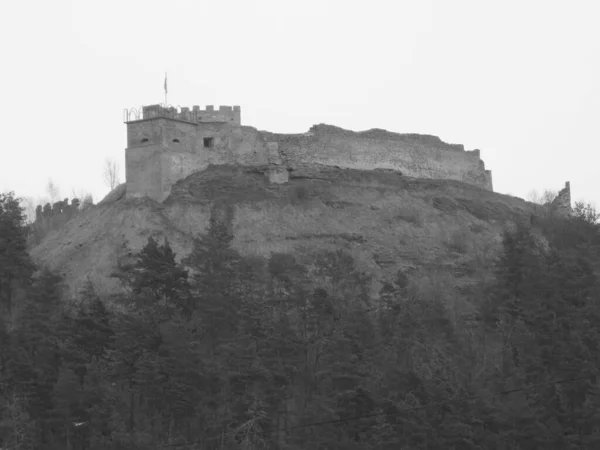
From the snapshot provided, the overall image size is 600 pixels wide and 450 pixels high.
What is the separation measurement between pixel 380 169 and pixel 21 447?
24.9 m

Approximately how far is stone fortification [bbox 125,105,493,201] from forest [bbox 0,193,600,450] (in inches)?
197

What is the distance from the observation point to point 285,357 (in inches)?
1703

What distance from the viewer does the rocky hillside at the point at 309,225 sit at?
50094 mm

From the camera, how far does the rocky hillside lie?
5009 centimetres

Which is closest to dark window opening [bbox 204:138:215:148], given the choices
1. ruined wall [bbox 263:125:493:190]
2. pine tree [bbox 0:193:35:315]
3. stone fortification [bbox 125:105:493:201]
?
stone fortification [bbox 125:105:493:201]

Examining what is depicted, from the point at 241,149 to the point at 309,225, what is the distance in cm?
443

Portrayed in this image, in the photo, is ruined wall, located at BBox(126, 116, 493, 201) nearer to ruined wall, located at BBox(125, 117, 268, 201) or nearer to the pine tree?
ruined wall, located at BBox(125, 117, 268, 201)

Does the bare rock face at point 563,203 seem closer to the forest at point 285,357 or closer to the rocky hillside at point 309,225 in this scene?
the rocky hillside at point 309,225

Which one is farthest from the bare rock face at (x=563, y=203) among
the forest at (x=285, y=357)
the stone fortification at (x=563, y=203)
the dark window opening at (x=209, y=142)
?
the dark window opening at (x=209, y=142)

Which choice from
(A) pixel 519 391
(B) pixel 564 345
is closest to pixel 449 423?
(A) pixel 519 391

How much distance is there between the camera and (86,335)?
144 feet

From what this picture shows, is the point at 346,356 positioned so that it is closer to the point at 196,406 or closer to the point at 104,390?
the point at 196,406

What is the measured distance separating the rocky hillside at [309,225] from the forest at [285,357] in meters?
1.55

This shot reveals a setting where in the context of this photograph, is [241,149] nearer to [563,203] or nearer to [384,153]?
[384,153]
